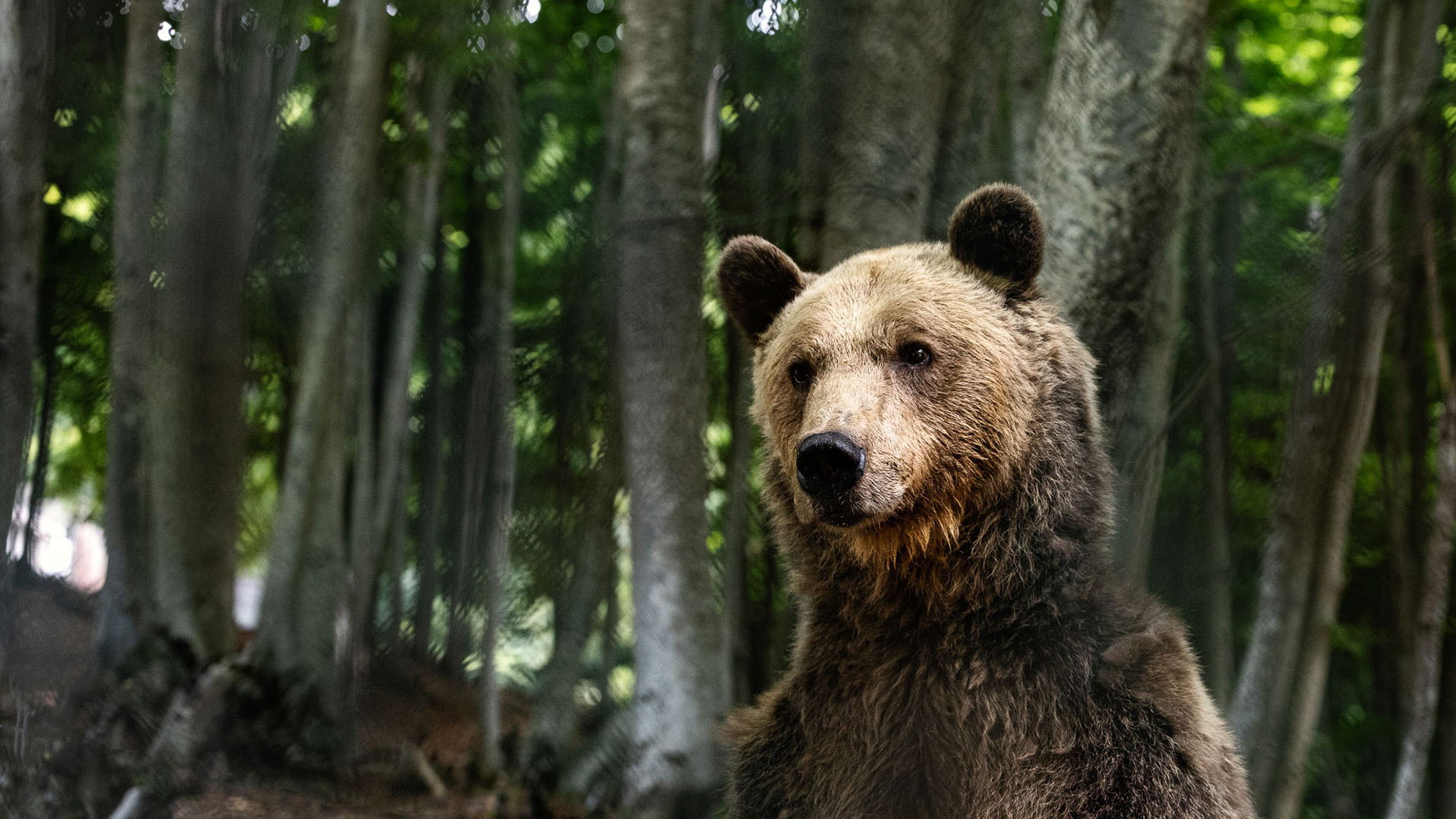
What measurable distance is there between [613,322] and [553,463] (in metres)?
1.35

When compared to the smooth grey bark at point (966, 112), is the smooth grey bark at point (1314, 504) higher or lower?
lower

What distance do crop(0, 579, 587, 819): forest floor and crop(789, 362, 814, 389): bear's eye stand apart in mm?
2323

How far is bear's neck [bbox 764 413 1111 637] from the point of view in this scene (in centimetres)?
255

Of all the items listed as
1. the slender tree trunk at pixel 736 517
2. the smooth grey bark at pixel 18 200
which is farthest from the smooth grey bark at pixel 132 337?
the slender tree trunk at pixel 736 517

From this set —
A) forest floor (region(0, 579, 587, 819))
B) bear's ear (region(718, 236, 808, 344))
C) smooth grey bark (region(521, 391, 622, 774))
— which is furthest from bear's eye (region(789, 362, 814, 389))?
smooth grey bark (region(521, 391, 622, 774))

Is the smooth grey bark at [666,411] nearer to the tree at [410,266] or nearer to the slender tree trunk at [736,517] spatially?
the slender tree trunk at [736,517]

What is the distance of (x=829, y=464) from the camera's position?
2.35 metres

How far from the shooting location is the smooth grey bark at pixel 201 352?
148 inches

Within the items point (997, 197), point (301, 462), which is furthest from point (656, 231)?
point (301, 462)

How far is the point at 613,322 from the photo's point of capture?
545 centimetres

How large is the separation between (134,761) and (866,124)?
3.46m

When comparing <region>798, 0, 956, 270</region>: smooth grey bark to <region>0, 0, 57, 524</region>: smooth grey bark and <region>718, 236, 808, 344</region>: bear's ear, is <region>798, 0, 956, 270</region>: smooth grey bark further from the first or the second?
<region>0, 0, 57, 524</region>: smooth grey bark

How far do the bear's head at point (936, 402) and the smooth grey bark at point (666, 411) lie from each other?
161 cm

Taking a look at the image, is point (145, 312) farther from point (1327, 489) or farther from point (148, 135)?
point (1327, 489)
